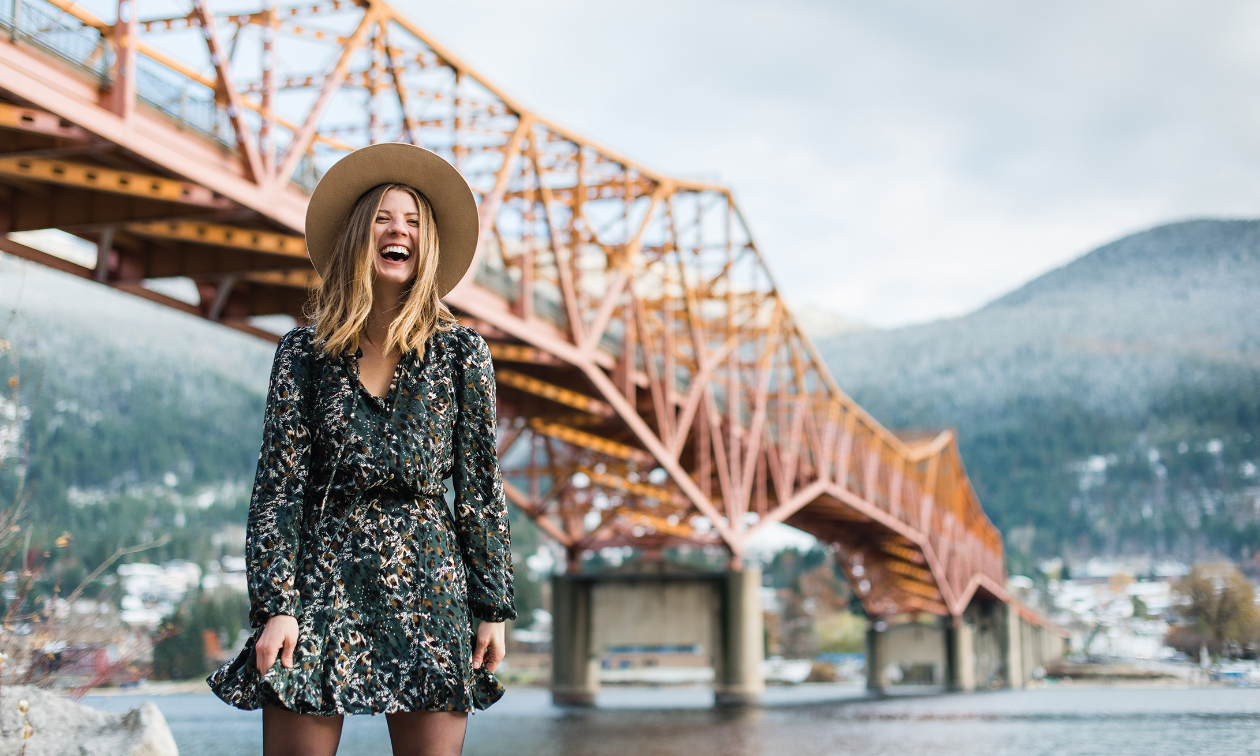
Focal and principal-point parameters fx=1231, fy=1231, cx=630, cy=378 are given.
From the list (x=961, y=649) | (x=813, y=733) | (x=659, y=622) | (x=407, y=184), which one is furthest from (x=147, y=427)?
(x=407, y=184)

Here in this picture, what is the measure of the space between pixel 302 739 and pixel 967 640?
6983cm

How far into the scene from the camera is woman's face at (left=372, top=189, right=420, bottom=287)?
289 cm

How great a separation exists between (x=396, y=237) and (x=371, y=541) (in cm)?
73

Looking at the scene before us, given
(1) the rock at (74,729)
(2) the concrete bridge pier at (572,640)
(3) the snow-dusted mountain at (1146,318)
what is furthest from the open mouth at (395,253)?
(3) the snow-dusted mountain at (1146,318)

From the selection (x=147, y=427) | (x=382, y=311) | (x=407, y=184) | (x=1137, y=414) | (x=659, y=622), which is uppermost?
(x=1137, y=414)

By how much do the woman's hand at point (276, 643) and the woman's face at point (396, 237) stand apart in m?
0.83

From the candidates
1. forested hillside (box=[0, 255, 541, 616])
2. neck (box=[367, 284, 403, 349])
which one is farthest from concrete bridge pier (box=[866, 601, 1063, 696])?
neck (box=[367, 284, 403, 349])

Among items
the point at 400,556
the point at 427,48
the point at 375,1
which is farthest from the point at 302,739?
the point at 427,48

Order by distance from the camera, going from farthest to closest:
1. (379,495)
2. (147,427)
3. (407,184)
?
1. (147,427)
2. (407,184)
3. (379,495)

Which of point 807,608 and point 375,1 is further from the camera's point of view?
point 807,608

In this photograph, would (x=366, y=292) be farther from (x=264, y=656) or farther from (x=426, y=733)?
(x=426, y=733)

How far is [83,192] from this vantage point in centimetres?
1589

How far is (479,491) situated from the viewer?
2.85 m

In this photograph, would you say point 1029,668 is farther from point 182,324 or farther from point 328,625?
point 328,625
